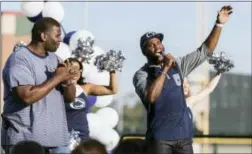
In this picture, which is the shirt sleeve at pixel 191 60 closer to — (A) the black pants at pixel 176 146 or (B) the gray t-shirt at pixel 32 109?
(A) the black pants at pixel 176 146

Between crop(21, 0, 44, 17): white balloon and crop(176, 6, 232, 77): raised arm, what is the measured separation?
8.08ft

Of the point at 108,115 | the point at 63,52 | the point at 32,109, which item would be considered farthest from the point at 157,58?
the point at 108,115

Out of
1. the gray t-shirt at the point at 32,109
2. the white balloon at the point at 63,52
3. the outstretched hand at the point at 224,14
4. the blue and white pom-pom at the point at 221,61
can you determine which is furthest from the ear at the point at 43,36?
the white balloon at the point at 63,52

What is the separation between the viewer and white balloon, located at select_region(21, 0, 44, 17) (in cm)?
755

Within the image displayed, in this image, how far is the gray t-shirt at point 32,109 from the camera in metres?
4.82

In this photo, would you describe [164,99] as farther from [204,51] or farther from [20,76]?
[20,76]

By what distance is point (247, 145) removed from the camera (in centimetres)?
952

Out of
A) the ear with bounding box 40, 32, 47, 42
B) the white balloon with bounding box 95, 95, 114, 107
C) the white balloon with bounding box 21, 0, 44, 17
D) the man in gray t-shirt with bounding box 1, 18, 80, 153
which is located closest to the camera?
the man in gray t-shirt with bounding box 1, 18, 80, 153

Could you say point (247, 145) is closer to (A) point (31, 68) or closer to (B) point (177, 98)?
(B) point (177, 98)

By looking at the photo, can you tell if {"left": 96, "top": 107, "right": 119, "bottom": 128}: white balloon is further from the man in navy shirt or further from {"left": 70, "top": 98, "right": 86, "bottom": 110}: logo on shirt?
the man in navy shirt

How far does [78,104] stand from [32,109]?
953 mm

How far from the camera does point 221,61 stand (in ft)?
19.6

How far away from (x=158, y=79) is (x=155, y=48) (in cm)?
28

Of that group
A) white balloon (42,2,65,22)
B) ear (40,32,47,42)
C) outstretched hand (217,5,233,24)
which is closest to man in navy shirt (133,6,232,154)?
outstretched hand (217,5,233,24)
